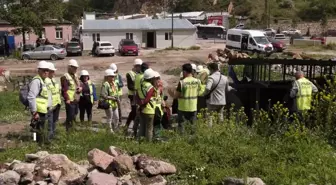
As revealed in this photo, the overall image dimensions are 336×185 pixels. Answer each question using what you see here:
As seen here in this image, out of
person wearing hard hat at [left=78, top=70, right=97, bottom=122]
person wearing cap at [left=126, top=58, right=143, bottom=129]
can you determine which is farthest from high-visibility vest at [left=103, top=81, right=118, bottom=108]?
person wearing cap at [left=126, top=58, right=143, bottom=129]

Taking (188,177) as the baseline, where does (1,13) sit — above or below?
above

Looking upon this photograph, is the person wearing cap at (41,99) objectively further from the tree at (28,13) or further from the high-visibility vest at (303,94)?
the tree at (28,13)

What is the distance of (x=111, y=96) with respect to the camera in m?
10.2

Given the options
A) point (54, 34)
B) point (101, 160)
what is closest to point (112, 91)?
point (101, 160)

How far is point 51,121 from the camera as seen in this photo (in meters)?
9.01

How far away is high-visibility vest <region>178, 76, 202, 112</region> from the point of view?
898cm

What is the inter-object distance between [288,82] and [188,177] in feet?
18.9

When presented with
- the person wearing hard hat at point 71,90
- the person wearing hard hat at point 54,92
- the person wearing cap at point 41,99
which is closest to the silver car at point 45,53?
the person wearing hard hat at point 71,90

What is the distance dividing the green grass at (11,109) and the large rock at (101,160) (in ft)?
23.9

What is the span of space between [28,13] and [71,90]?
35210 mm

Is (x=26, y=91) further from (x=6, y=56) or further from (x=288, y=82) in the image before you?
(x=6, y=56)

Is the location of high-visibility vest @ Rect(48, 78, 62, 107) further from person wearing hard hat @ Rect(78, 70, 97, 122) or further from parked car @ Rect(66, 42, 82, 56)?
parked car @ Rect(66, 42, 82, 56)

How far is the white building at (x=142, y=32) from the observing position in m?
51.1

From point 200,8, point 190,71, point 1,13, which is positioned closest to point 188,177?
point 190,71
